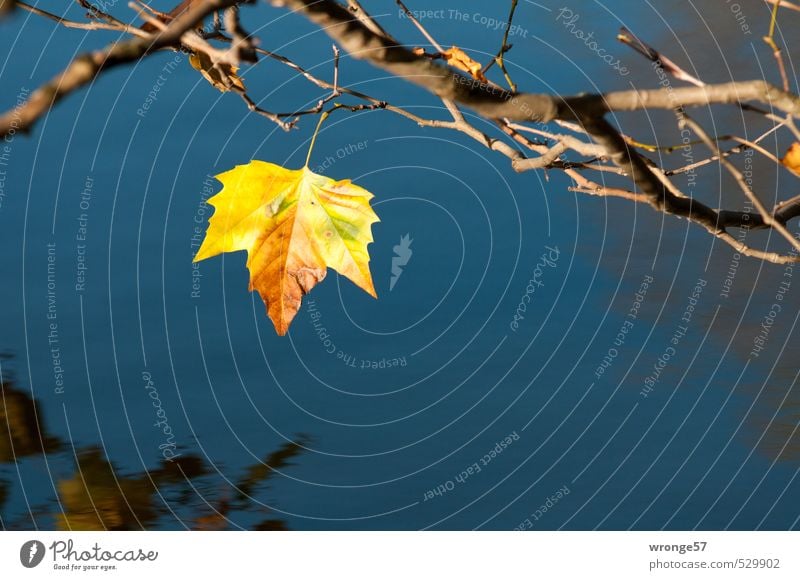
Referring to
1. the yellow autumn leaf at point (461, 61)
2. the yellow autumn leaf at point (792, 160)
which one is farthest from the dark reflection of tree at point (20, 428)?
the yellow autumn leaf at point (792, 160)

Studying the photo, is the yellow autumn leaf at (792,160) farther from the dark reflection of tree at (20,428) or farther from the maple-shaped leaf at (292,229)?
the dark reflection of tree at (20,428)

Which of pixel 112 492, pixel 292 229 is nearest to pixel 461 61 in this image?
pixel 292 229

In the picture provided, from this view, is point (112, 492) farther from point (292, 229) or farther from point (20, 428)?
point (292, 229)

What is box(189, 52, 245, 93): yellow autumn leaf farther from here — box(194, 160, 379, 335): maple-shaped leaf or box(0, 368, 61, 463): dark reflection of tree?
box(0, 368, 61, 463): dark reflection of tree

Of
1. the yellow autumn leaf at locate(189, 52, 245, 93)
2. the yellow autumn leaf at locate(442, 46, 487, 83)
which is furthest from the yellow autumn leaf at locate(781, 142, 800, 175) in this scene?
the yellow autumn leaf at locate(189, 52, 245, 93)

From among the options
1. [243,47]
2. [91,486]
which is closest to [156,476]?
[91,486]

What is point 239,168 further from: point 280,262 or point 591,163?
point 591,163
